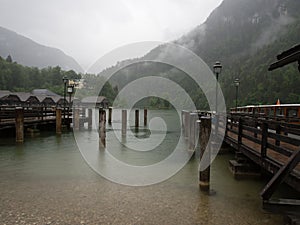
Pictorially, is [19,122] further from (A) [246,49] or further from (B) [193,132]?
(A) [246,49]

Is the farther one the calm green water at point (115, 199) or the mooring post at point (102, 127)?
the mooring post at point (102, 127)

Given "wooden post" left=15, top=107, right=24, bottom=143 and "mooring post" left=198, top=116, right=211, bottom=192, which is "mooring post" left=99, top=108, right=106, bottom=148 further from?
"mooring post" left=198, top=116, right=211, bottom=192

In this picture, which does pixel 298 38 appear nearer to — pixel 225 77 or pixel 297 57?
pixel 225 77

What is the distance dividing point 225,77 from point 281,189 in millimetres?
84392

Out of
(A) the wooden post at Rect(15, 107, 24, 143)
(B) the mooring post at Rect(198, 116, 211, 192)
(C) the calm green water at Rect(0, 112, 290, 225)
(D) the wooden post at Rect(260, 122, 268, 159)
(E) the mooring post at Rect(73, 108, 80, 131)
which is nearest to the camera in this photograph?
(C) the calm green water at Rect(0, 112, 290, 225)

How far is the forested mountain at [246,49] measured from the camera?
6158 cm

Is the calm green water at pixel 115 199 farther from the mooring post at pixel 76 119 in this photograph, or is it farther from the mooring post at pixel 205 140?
the mooring post at pixel 76 119

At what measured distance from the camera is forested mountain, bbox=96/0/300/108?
61578 millimetres

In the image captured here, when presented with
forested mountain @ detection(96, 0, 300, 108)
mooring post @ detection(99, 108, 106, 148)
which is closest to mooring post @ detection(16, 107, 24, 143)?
mooring post @ detection(99, 108, 106, 148)

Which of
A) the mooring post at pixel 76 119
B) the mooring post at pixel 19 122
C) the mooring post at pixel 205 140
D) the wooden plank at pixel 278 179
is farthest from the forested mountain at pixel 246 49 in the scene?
the wooden plank at pixel 278 179

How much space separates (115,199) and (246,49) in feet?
418

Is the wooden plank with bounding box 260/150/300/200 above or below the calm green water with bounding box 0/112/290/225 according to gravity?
above

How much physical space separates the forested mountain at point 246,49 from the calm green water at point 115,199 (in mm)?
29762

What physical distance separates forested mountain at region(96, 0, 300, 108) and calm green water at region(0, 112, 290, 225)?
29.8 m
